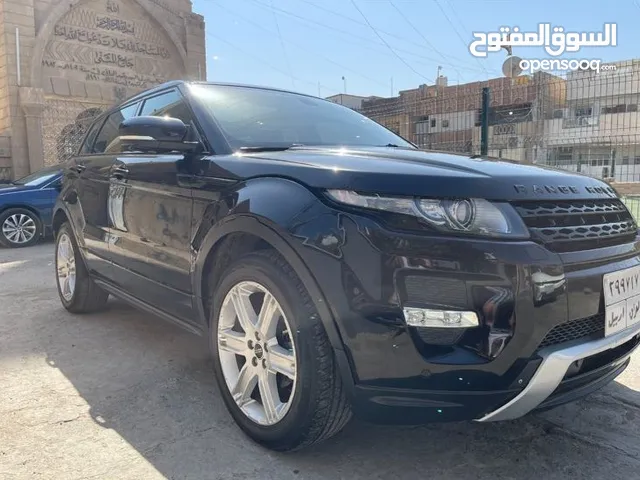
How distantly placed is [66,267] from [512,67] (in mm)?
7976

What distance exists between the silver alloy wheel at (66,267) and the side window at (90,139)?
2.39 feet

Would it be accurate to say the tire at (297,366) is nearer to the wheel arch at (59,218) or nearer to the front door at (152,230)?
the front door at (152,230)

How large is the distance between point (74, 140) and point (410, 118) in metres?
11.3

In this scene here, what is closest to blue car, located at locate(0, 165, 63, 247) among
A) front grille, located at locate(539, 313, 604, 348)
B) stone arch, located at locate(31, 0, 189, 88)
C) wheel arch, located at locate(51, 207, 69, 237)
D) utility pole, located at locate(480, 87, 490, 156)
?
wheel arch, located at locate(51, 207, 69, 237)

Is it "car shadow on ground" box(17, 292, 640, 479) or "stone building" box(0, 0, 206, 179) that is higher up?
"stone building" box(0, 0, 206, 179)

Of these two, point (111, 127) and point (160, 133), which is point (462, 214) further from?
point (111, 127)

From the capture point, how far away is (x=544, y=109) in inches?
298

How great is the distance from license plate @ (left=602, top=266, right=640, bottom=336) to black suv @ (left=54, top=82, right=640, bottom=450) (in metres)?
0.01

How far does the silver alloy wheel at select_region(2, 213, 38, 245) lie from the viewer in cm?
865

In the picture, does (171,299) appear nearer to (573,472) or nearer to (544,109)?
(573,472)

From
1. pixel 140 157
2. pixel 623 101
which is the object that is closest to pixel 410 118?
pixel 623 101

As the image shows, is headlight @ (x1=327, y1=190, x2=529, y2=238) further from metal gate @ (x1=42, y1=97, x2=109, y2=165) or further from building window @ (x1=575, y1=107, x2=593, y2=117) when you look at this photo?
metal gate @ (x1=42, y1=97, x2=109, y2=165)

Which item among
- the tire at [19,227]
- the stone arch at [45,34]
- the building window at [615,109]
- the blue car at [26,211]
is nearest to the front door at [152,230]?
the building window at [615,109]

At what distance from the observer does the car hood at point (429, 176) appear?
1760 millimetres
